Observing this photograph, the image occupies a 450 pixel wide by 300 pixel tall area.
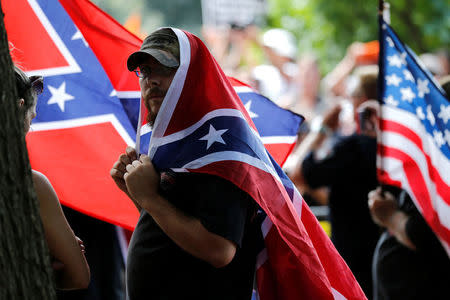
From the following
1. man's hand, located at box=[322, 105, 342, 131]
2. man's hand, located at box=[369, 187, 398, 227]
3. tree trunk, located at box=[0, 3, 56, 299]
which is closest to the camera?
tree trunk, located at box=[0, 3, 56, 299]

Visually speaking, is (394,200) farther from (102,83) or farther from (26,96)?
(26,96)

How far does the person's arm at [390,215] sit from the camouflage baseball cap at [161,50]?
181 centimetres

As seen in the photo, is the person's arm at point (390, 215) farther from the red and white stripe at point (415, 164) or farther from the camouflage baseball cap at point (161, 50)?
the camouflage baseball cap at point (161, 50)

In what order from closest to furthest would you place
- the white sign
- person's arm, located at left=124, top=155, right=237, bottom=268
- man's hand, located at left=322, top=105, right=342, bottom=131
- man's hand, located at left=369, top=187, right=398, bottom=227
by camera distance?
person's arm, located at left=124, top=155, right=237, bottom=268
man's hand, located at left=369, top=187, right=398, bottom=227
man's hand, located at left=322, top=105, right=342, bottom=131
the white sign

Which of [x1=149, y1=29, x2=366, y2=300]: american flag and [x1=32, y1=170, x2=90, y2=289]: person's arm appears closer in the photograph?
[x1=32, y1=170, x2=90, y2=289]: person's arm

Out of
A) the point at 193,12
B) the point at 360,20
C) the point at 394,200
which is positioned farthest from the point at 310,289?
the point at 193,12

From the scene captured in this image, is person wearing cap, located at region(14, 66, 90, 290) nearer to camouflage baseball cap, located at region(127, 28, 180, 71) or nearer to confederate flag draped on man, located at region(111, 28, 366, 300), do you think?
confederate flag draped on man, located at region(111, 28, 366, 300)

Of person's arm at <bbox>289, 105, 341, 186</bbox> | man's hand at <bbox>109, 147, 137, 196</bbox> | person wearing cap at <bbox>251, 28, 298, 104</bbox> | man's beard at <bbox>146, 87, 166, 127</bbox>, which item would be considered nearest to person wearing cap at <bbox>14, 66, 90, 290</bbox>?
man's hand at <bbox>109, 147, 137, 196</bbox>

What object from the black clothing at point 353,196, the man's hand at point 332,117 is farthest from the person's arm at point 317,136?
the black clothing at point 353,196

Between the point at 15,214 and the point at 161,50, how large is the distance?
908 mm

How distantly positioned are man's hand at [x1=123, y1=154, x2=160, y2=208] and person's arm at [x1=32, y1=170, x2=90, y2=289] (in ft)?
0.88

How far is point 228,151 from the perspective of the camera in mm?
2359

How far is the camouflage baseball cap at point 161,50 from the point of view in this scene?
2.43m

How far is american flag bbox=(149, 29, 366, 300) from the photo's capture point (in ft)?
7.80
